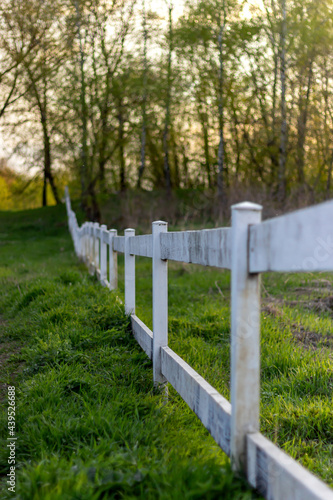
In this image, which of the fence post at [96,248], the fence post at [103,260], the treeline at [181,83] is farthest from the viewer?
the treeline at [181,83]

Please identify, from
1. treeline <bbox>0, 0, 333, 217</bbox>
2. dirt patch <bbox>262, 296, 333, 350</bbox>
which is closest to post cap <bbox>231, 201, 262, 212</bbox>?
dirt patch <bbox>262, 296, 333, 350</bbox>

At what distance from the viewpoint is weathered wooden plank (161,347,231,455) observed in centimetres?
193

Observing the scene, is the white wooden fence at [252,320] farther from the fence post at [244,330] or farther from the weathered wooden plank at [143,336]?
the weathered wooden plank at [143,336]

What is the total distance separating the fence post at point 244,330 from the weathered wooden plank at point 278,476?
0.08 meters

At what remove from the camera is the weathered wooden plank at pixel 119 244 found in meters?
5.17

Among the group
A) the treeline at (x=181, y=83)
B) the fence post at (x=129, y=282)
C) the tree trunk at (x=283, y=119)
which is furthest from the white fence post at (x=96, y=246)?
the tree trunk at (x=283, y=119)

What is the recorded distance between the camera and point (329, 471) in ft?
7.57

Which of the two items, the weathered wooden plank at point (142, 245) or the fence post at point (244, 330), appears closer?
the fence post at point (244, 330)

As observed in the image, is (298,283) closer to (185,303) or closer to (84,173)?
(185,303)

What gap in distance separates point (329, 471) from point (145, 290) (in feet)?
20.2

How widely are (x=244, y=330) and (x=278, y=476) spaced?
0.49 m

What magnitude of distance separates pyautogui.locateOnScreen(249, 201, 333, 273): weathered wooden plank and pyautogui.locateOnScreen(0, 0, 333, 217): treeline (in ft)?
47.7

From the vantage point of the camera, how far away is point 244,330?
5.80ft

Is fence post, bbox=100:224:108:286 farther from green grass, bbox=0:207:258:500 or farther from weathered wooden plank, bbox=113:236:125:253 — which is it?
weathered wooden plank, bbox=113:236:125:253
